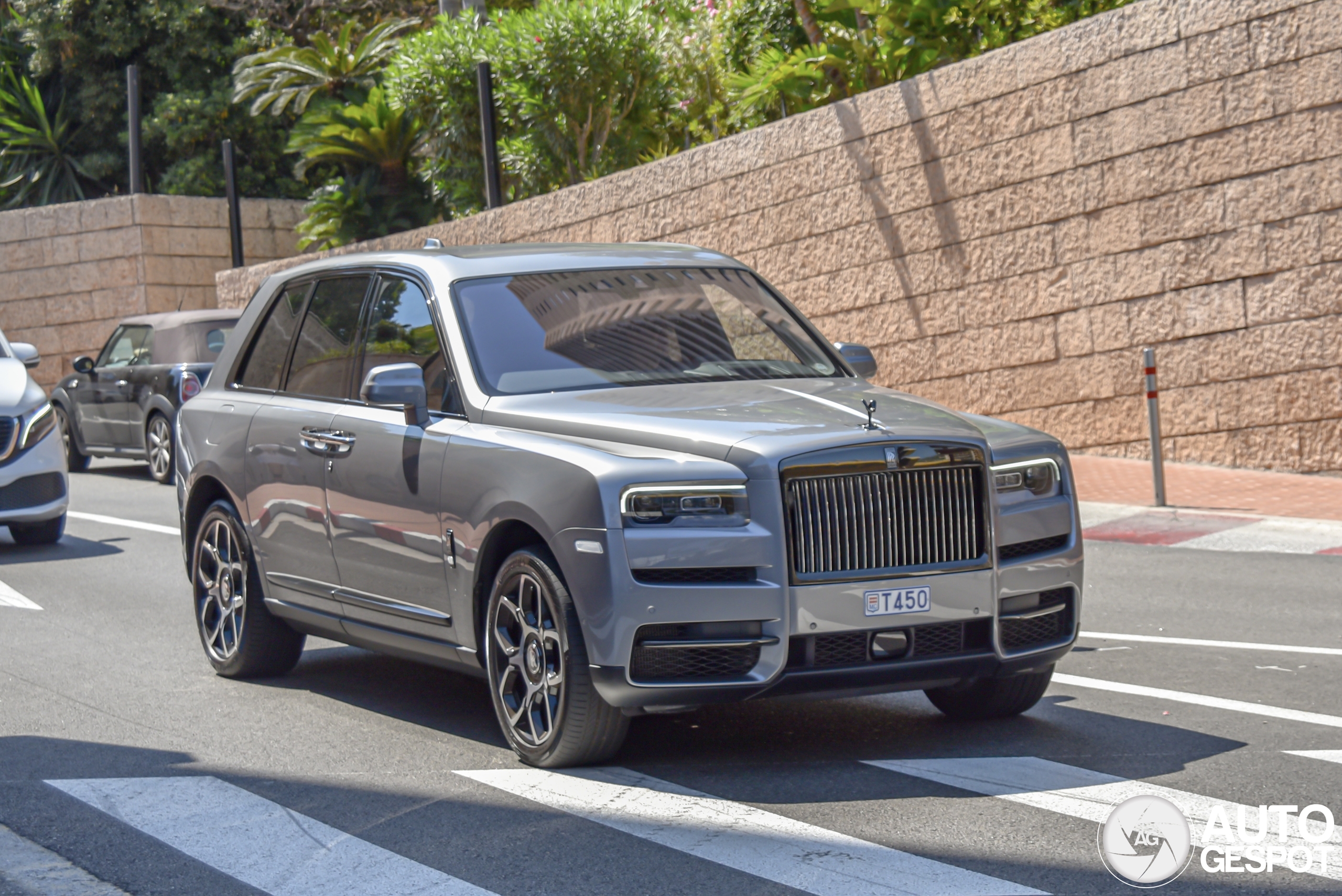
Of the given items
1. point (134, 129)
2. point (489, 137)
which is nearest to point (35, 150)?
point (134, 129)

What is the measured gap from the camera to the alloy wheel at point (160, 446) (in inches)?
707

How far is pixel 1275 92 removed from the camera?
12828 mm

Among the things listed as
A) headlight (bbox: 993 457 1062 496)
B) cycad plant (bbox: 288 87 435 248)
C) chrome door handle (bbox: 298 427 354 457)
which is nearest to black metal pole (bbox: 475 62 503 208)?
cycad plant (bbox: 288 87 435 248)

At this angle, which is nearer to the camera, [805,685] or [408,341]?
[805,685]

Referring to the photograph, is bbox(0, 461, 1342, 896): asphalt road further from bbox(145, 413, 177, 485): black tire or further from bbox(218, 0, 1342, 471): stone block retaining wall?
bbox(145, 413, 177, 485): black tire

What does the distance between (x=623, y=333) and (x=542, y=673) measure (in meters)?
1.52

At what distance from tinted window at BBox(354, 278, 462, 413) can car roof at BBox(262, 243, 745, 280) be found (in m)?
0.13

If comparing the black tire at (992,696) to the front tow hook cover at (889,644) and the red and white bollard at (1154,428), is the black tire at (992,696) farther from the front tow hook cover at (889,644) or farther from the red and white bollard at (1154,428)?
the red and white bollard at (1154,428)

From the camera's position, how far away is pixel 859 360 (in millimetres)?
7062

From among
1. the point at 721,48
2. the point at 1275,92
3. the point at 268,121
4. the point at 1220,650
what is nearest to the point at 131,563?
the point at 1220,650

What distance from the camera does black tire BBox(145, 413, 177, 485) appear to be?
59.0 ft

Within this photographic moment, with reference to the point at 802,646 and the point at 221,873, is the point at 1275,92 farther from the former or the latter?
the point at 221,873

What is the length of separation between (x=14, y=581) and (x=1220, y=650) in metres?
7.81
